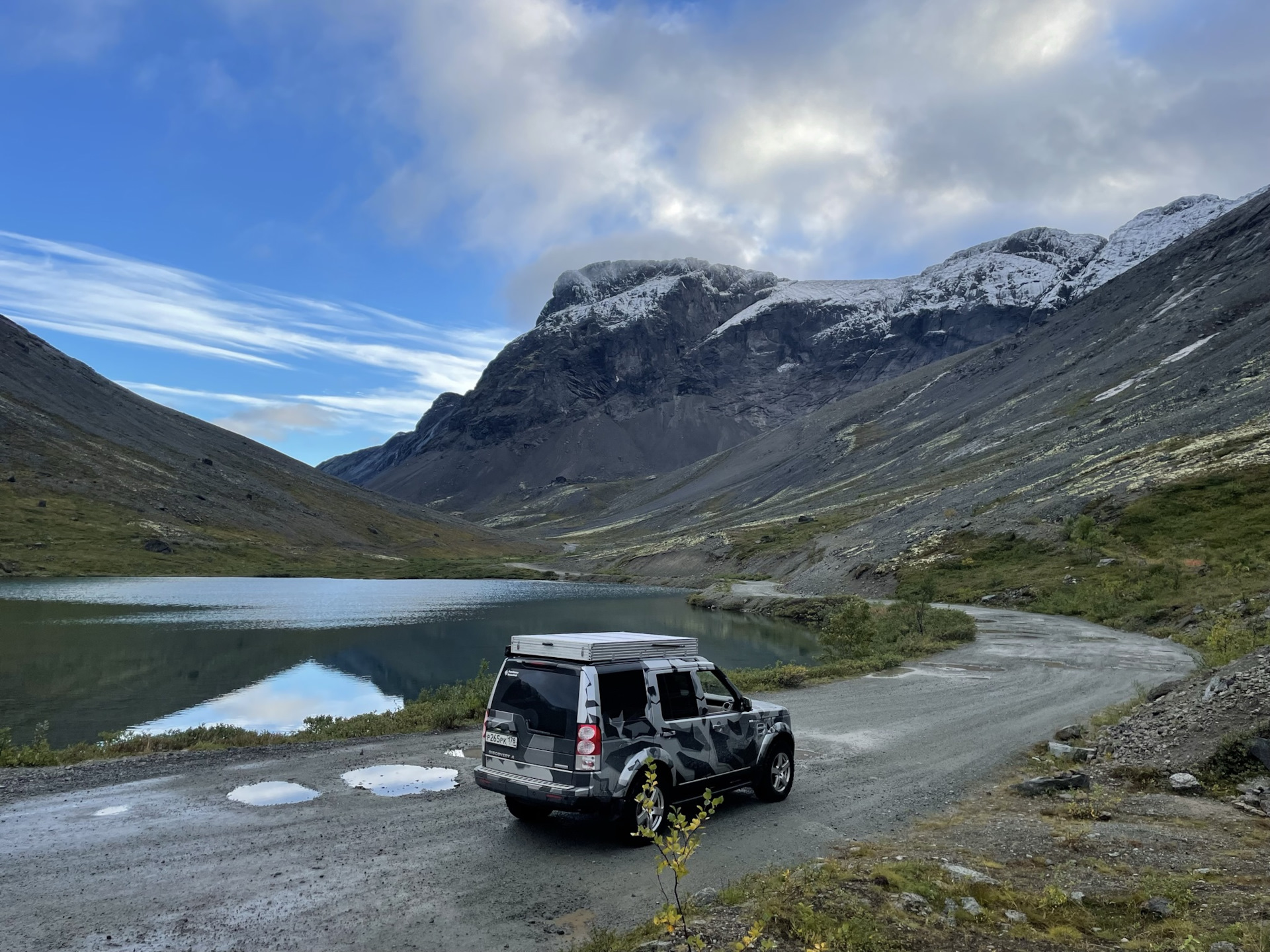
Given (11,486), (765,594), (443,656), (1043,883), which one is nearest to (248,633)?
(443,656)

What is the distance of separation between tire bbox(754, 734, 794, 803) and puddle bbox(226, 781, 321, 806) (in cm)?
732

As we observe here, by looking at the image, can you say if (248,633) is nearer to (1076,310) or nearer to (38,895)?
(38,895)

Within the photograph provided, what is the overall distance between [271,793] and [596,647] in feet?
21.9

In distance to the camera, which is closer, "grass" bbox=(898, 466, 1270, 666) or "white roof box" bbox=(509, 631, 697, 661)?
"white roof box" bbox=(509, 631, 697, 661)

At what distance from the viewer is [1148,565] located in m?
50.6

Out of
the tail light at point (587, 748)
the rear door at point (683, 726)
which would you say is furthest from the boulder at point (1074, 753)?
the tail light at point (587, 748)

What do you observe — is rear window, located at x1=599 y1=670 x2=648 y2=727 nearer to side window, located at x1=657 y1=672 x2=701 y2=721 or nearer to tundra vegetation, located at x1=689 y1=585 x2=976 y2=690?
side window, located at x1=657 y1=672 x2=701 y2=721

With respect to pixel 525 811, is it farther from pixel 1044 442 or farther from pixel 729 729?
pixel 1044 442

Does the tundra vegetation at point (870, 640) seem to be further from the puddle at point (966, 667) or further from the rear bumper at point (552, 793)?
the rear bumper at point (552, 793)

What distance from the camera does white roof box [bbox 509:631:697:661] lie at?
10.5m

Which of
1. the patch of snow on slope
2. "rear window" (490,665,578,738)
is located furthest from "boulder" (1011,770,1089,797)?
the patch of snow on slope

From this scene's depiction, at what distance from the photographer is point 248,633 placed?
5306cm

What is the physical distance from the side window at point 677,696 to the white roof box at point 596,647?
0.38 meters

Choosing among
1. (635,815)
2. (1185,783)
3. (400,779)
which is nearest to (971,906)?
(635,815)
